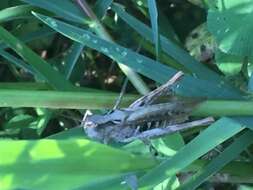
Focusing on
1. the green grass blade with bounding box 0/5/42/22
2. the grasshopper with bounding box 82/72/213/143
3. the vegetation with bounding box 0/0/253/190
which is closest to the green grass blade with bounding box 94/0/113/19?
the vegetation with bounding box 0/0/253/190

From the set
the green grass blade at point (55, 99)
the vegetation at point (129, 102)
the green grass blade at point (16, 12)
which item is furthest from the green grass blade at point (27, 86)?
the green grass blade at point (55, 99)

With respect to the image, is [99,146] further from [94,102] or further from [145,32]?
[145,32]

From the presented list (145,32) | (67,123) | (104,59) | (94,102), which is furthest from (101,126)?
(104,59)

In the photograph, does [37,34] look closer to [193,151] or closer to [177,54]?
[177,54]

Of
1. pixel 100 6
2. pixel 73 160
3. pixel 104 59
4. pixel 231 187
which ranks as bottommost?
pixel 231 187

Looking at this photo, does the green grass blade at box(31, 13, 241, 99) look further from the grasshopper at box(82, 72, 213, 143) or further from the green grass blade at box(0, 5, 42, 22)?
the green grass blade at box(0, 5, 42, 22)

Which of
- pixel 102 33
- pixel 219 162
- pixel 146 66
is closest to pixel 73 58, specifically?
pixel 102 33

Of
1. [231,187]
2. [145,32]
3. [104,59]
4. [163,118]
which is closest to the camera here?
[163,118]

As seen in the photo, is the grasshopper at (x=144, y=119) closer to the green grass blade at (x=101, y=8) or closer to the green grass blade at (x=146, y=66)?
the green grass blade at (x=146, y=66)
